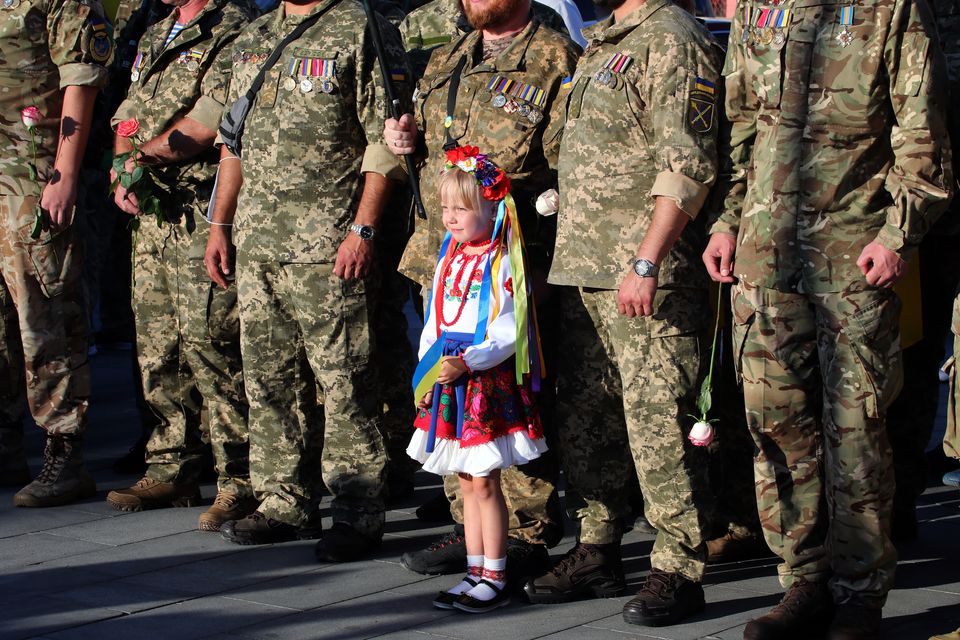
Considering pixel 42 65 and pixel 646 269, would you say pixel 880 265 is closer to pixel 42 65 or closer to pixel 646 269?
pixel 646 269

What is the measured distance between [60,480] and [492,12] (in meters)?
3.16

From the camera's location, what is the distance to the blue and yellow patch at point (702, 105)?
471 cm

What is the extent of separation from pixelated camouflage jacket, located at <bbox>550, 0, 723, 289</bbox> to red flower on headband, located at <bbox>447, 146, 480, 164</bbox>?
0.32m

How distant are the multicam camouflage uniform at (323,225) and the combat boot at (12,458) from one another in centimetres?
186

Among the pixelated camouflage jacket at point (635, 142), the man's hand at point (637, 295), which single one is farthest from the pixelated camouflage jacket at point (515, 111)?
the man's hand at point (637, 295)

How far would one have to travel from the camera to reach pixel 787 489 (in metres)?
4.71

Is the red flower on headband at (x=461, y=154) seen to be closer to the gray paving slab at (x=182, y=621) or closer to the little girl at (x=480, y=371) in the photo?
the little girl at (x=480, y=371)

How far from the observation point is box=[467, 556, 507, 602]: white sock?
5.02m

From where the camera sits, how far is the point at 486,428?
196 inches

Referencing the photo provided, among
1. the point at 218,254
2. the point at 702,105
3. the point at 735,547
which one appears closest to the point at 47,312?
the point at 218,254

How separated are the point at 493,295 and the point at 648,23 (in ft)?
3.60

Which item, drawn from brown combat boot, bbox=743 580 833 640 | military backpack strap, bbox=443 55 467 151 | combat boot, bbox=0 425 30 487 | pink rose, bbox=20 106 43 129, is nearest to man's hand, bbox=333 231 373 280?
military backpack strap, bbox=443 55 467 151

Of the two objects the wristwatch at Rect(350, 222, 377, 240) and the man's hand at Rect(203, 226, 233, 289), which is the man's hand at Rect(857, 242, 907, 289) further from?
the man's hand at Rect(203, 226, 233, 289)

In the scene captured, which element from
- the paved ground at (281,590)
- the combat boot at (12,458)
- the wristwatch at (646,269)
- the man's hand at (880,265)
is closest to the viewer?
the man's hand at (880,265)
